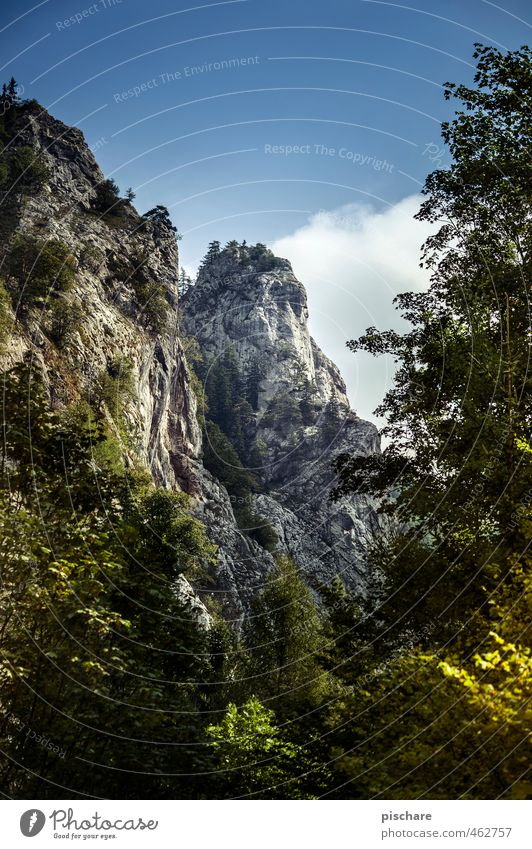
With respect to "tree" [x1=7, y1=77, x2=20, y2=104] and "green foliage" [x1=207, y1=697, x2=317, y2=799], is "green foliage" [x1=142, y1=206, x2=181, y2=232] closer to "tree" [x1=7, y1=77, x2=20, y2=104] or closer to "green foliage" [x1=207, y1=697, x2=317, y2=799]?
"tree" [x1=7, y1=77, x2=20, y2=104]

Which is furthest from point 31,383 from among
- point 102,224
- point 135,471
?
point 102,224

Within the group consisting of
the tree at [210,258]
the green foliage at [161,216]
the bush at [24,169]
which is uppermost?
the tree at [210,258]

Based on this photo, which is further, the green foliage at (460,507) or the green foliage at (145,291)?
the green foliage at (145,291)

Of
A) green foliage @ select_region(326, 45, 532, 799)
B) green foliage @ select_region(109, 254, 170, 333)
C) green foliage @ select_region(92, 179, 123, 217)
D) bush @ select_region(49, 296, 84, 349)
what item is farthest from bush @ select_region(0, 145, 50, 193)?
green foliage @ select_region(326, 45, 532, 799)

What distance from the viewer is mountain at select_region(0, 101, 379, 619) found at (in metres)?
49.2

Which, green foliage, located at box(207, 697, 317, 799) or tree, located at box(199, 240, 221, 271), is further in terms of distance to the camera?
tree, located at box(199, 240, 221, 271)

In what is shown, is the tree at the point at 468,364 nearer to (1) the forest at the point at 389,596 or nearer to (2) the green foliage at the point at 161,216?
(1) the forest at the point at 389,596

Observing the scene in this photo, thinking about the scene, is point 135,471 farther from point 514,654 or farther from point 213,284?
point 213,284

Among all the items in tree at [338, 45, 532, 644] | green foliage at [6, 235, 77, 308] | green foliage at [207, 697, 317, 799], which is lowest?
green foliage at [207, 697, 317, 799]

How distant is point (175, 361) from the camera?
253 ft

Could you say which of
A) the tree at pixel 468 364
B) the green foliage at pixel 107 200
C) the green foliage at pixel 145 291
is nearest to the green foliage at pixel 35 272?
the green foliage at pixel 145 291

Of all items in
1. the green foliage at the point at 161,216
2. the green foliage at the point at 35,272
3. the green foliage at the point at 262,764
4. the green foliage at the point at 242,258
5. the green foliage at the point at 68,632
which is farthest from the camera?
the green foliage at the point at 242,258

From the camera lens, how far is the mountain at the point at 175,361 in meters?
49.2

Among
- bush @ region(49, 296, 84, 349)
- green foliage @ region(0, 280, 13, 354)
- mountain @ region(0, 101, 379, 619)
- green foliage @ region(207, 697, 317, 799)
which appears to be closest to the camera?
green foliage @ region(207, 697, 317, 799)
